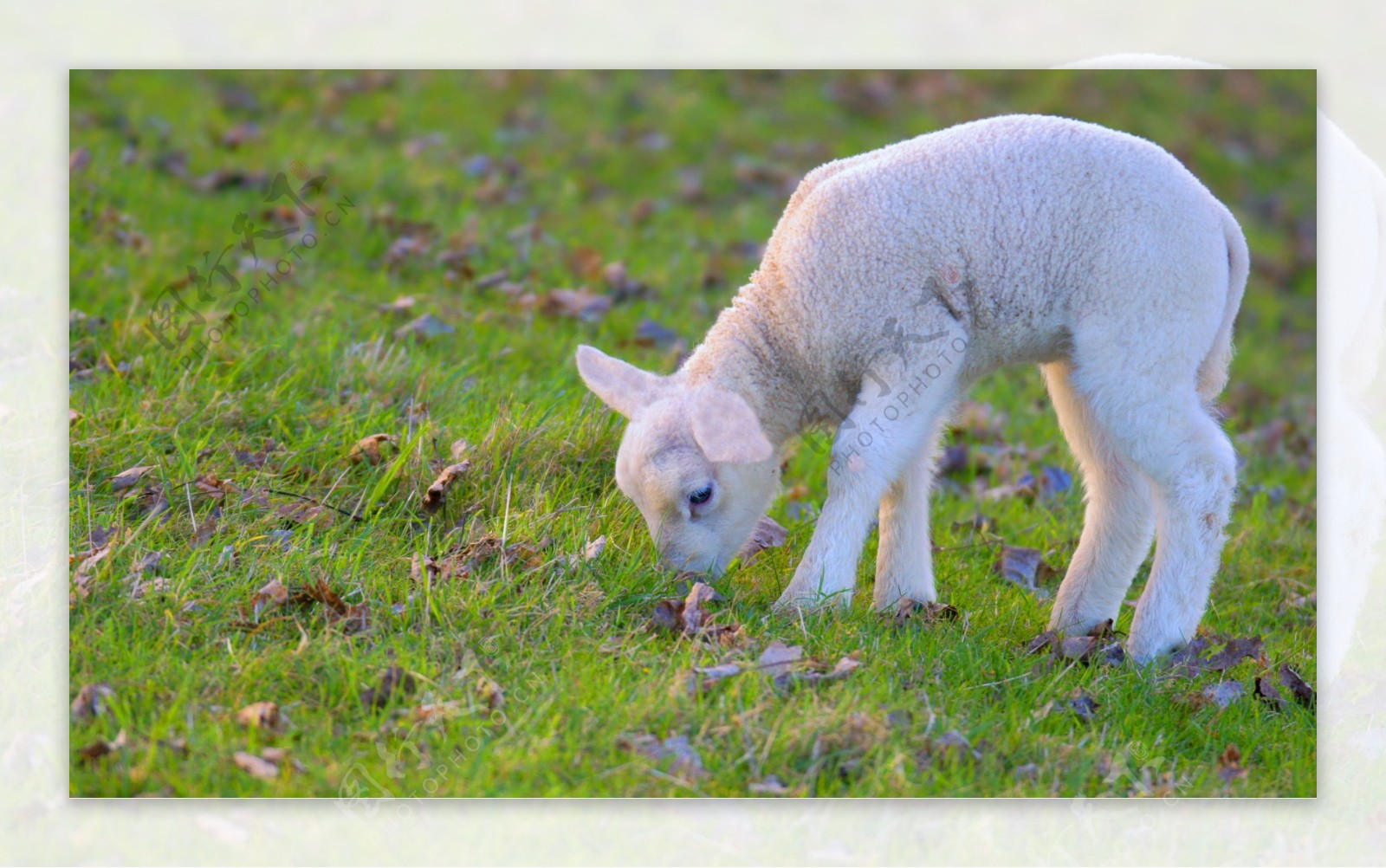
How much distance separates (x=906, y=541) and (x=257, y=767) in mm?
2377

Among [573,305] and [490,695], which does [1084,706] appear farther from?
[573,305]

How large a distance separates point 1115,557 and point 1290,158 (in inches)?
332

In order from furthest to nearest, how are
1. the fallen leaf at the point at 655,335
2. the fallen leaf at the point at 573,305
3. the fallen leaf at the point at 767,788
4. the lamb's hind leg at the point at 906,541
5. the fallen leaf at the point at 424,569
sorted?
the fallen leaf at the point at 573,305 < the fallen leaf at the point at 655,335 < the lamb's hind leg at the point at 906,541 < the fallen leaf at the point at 424,569 < the fallen leaf at the point at 767,788

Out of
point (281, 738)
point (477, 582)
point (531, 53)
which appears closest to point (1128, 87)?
point (531, 53)

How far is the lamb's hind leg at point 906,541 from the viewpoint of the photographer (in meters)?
4.95

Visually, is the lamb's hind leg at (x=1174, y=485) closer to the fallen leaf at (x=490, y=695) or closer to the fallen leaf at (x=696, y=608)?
the fallen leaf at (x=696, y=608)

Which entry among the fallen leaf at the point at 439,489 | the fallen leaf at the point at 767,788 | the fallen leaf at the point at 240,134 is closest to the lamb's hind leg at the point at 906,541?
the fallen leaf at the point at 767,788

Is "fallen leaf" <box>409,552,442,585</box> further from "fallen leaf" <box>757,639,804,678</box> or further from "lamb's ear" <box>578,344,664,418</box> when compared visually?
"fallen leaf" <box>757,639,804,678</box>

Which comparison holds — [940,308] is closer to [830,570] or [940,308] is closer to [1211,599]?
[830,570]

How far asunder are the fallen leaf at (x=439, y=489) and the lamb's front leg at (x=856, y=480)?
1224mm

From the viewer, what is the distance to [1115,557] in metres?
5.00

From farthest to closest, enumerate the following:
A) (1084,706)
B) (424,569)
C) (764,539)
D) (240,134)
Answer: (240,134) < (764,539) < (424,569) < (1084,706)

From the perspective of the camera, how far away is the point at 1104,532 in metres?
5.04

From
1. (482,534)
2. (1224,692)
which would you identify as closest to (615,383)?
(482,534)
